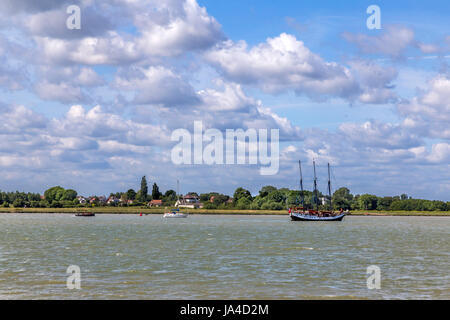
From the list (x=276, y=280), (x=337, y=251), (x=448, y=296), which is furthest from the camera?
(x=337, y=251)

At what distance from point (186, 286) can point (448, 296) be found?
1785 centimetres

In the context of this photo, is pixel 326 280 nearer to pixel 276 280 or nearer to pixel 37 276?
pixel 276 280

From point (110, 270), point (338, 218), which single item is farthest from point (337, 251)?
point (338, 218)

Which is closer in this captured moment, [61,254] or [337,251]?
[61,254]

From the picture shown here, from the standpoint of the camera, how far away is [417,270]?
1866 inches

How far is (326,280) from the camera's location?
4062cm

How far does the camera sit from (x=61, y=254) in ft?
197

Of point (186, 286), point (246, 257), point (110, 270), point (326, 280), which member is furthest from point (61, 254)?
point (326, 280)
